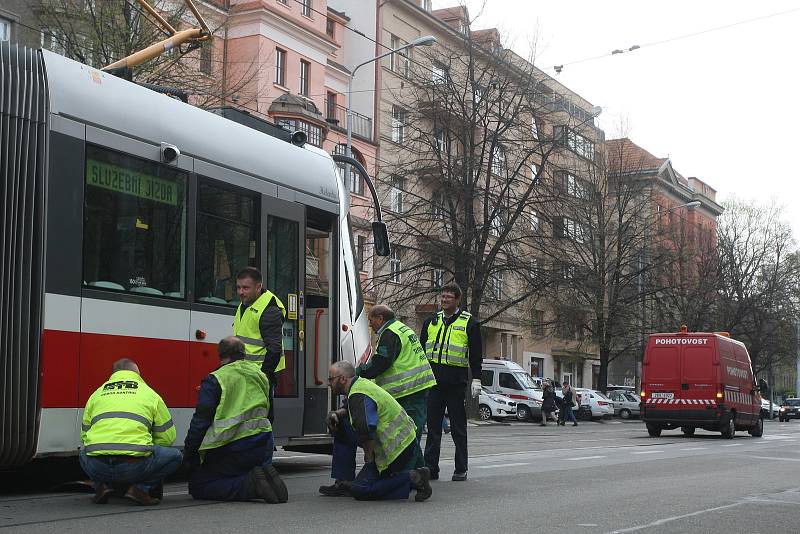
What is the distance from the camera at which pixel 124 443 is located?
8609 mm

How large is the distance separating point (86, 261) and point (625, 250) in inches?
1799

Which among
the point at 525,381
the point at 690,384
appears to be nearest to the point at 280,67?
the point at 525,381

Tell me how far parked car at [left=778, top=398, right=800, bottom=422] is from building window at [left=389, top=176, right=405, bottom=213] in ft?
114

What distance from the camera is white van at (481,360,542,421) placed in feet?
145

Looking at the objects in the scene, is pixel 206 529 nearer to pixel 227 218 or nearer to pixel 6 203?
pixel 6 203

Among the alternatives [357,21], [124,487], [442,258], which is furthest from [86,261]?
[357,21]

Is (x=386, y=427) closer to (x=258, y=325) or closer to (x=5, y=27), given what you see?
(x=258, y=325)

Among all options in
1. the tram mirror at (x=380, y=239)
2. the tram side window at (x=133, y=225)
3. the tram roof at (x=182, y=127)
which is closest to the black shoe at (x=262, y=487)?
the tram side window at (x=133, y=225)

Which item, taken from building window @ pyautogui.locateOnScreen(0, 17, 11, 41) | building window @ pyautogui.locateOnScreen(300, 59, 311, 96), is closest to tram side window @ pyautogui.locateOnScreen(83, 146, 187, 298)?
building window @ pyautogui.locateOnScreen(0, 17, 11, 41)

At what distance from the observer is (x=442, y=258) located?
124 feet

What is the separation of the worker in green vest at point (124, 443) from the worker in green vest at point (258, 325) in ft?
3.92

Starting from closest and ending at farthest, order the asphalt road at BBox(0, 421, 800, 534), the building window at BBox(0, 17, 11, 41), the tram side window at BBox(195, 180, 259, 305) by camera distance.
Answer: the asphalt road at BBox(0, 421, 800, 534)
the tram side window at BBox(195, 180, 259, 305)
the building window at BBox(0, 17, 11, 41)

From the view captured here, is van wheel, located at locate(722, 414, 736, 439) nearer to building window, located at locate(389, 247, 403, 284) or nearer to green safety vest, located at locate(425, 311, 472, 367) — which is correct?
building window, located at locate(389, 247, 403, 284)

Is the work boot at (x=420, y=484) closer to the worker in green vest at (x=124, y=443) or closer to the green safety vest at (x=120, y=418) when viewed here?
the worker in green vest at (x=124, y=443)
